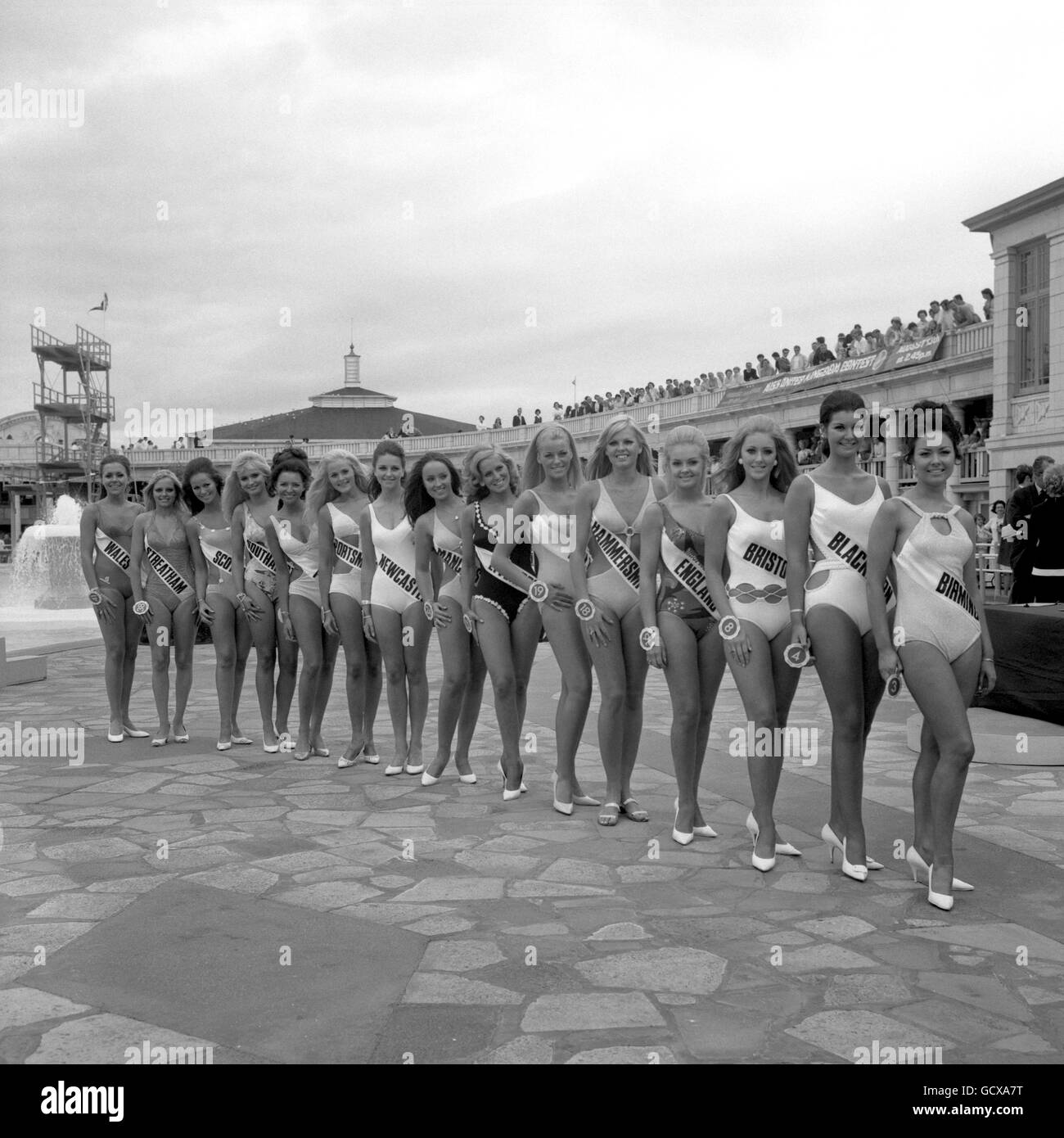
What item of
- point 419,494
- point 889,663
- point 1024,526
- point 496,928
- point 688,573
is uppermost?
point 419,494

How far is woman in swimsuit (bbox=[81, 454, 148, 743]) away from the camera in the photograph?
8.32 meters

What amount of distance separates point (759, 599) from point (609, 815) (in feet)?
4.56

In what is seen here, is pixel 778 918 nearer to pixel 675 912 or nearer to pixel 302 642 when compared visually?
pixel 675 912

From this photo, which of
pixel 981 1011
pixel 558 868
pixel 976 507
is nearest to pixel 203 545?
pixel 558 868

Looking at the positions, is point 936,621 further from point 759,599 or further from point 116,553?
point 116,553

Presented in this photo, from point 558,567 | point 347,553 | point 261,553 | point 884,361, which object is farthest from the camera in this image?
point 884,361

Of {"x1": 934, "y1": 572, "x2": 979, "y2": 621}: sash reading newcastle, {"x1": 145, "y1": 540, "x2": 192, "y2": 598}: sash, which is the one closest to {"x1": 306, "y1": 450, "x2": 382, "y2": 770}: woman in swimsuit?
{"x1": 145, "y1": 540, "x2": 192, "y2": 598}: sash

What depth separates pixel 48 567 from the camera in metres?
24.2

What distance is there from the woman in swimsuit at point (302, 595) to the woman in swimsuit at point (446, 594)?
904 millimetres

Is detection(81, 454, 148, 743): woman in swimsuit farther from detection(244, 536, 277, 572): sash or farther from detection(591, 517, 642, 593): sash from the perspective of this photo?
detection(591, 517, 642, 593): sash

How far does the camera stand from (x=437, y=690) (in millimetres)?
11070

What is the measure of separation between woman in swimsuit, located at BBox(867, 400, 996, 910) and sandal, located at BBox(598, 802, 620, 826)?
59.5 inches

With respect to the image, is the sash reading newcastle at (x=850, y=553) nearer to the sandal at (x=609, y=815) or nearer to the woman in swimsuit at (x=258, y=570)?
the sandal at (x=609, y=815)

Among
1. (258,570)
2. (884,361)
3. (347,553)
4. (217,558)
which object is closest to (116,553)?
(217,558)
